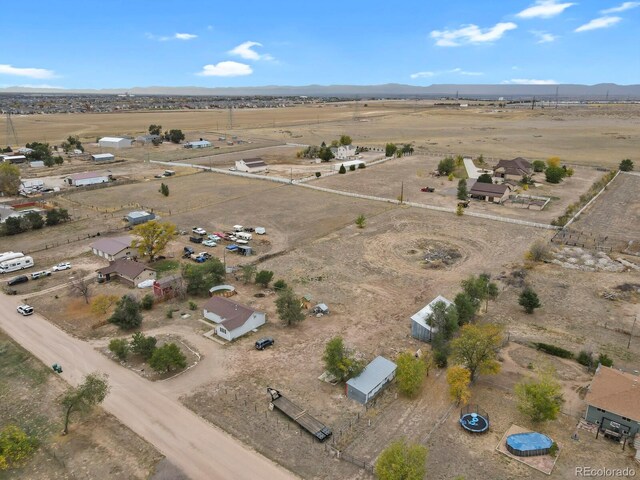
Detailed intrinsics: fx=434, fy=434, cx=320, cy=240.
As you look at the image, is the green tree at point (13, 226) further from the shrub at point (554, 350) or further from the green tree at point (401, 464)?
the shrub at point (554, 350)

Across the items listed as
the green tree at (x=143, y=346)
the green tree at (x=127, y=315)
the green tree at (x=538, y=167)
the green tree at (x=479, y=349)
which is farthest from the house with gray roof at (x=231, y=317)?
the green tree at (x=538, y=167)

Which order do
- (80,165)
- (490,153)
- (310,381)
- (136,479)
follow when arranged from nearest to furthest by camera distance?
1. (136,479)
2. (310,381)
3. (80,165)
4. (490,153)

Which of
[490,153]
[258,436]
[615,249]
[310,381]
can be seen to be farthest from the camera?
[490,153]

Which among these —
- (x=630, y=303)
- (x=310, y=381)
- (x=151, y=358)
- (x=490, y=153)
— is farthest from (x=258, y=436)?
(x=490, y=153)

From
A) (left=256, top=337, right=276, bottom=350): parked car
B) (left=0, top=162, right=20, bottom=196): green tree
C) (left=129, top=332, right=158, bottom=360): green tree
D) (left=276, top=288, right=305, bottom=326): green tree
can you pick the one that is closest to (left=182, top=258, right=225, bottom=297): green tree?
(left=276, top=288, right=305, bottom=326): green tree

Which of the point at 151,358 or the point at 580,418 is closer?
the point at 580,418

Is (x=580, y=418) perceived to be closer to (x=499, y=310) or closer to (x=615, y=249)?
(x=499, y=310)

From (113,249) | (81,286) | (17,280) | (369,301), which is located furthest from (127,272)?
(369,301)
